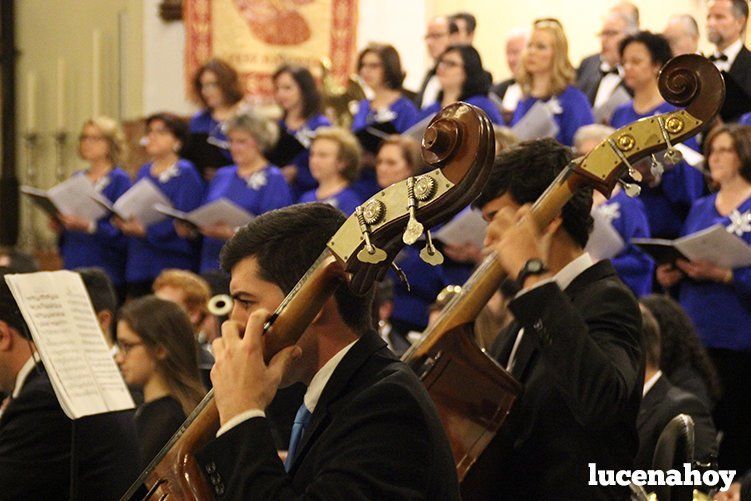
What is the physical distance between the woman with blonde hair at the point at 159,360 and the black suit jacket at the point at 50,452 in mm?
487

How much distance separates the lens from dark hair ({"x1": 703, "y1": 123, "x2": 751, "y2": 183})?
5.41 metres

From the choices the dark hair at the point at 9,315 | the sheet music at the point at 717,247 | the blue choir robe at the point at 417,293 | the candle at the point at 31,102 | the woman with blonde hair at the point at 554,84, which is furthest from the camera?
the candle at the point at 31,102

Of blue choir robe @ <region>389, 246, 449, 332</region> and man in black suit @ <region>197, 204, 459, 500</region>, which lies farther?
blue choir robe @ <region>389, 246, 449, 332</region>

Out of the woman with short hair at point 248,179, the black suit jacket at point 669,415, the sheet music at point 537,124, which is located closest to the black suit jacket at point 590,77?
the sheet music at point 537,124

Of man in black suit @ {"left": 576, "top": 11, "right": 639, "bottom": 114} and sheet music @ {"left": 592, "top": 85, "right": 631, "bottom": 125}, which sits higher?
man in black suit @ {"left": 576, "top": 11, "right": 639, "bottom": 114}

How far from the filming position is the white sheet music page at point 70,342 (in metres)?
2.86

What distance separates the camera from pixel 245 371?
208 cm

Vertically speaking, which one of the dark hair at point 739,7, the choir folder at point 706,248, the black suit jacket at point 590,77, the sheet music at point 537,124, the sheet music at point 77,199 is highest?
the dark hair at point 739,7

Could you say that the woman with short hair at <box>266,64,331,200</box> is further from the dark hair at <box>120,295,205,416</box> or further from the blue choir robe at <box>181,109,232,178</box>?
the dark hair at <box>120,295,205,416</box>

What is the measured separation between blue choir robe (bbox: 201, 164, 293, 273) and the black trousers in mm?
2485

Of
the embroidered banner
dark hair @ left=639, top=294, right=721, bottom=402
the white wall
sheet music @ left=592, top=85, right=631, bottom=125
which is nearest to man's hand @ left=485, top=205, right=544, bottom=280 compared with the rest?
dark hair @ left=639, top=294, right=721, bottom=402

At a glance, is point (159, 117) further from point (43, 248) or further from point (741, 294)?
point (741, 294)

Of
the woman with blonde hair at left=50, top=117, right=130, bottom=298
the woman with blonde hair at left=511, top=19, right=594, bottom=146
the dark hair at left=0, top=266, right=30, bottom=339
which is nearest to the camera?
the dark hair at left=0, top=266, right=30, bottom=339

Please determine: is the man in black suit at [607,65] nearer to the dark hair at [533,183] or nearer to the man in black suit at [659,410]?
the man in black suit at [659,410]
